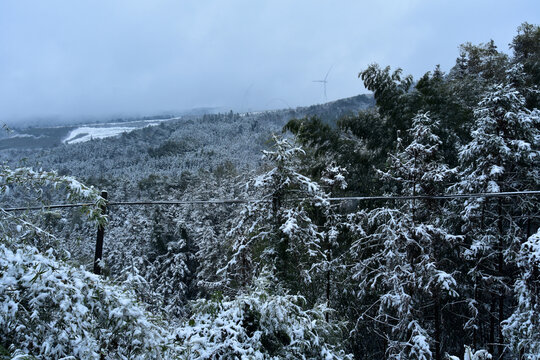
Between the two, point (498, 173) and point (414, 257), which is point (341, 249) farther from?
point (498, 173)

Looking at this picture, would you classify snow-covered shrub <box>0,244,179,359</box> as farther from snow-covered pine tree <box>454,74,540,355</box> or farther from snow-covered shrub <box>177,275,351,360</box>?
snow-covered pine tree <box>454,74,540,355</box>

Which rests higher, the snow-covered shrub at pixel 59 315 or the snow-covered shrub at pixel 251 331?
the snow-covered shrub at pixel 59 315

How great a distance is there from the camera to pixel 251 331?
2.77 meters

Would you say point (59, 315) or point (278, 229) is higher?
point (59, 315)

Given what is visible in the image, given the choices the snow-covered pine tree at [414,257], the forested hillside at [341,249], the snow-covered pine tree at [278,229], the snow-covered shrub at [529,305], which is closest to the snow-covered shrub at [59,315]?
the forested hillside at [341,249]

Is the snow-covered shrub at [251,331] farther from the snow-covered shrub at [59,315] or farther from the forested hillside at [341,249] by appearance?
the snow-covered shrub at [59,315]

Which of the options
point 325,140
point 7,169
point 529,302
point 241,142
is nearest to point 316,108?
point 325,140

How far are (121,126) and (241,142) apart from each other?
34.9 m

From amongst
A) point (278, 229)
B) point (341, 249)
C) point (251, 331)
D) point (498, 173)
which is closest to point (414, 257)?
point (498, 173)

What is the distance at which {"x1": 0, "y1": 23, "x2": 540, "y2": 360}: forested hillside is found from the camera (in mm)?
1656

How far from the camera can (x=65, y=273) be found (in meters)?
1.55

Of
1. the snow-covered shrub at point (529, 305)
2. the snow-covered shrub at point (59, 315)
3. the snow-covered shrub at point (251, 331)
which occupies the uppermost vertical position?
the snow-covered shrub at point (59, 315)

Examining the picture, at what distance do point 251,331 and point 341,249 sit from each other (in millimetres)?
8029

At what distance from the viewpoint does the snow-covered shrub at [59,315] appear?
144cm
